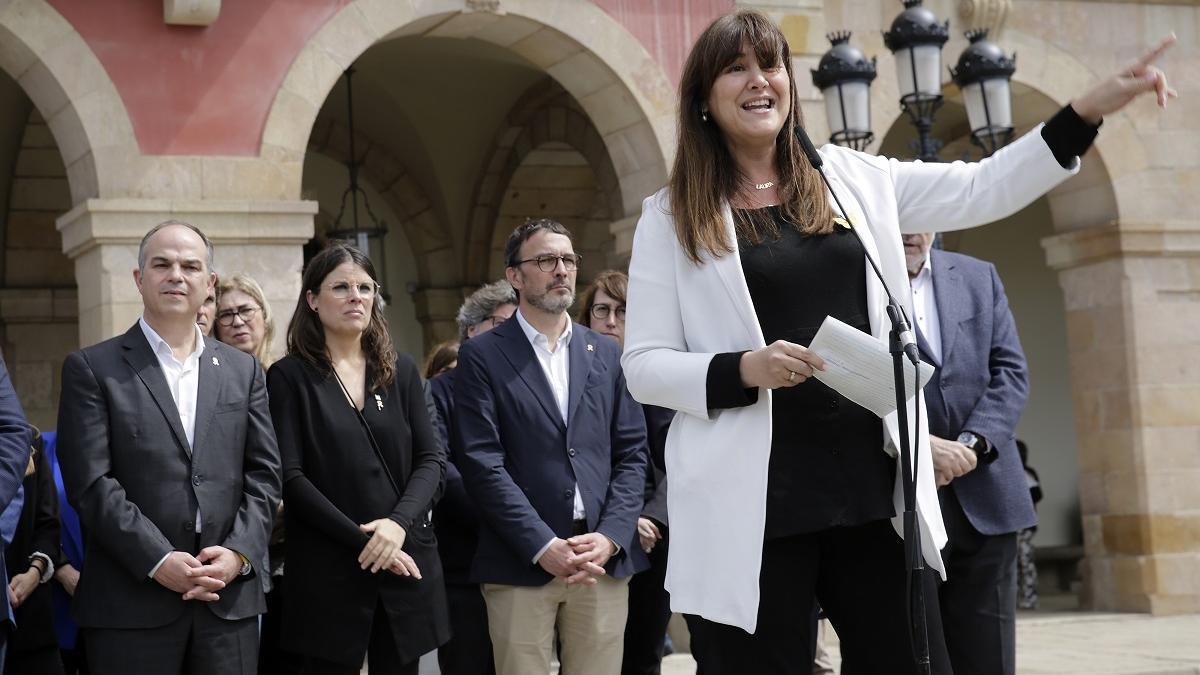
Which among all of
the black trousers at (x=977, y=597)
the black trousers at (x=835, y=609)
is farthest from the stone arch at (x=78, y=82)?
the black trousers at (x=835, y=609)

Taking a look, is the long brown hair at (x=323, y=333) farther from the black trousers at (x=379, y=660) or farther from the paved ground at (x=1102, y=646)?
the paved ground at (x=1102, y=646)

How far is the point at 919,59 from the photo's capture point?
822cm

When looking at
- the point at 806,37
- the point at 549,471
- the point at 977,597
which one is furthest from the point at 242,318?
the point at 806,37

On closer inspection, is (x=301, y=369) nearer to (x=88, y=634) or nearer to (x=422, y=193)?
(x=88, y=634)

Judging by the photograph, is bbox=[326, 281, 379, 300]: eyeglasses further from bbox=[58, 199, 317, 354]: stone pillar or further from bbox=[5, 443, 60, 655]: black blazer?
bbox=[58, 199, 317, 354]: stone pillar

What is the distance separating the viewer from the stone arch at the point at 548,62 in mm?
8672

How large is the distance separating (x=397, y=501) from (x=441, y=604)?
1.17 feet

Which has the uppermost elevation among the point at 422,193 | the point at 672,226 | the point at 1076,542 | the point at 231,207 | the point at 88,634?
the point at 422,193

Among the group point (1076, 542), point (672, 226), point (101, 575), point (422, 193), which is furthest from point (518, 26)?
point (1076, 542)

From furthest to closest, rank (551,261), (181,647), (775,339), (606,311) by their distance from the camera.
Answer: (606,311), (551,261), (181,647), (775,339)

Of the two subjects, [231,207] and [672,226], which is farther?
[231,207]

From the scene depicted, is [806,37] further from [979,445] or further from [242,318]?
[979,445]

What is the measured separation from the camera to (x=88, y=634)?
421cm

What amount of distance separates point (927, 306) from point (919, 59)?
12.3 feet
